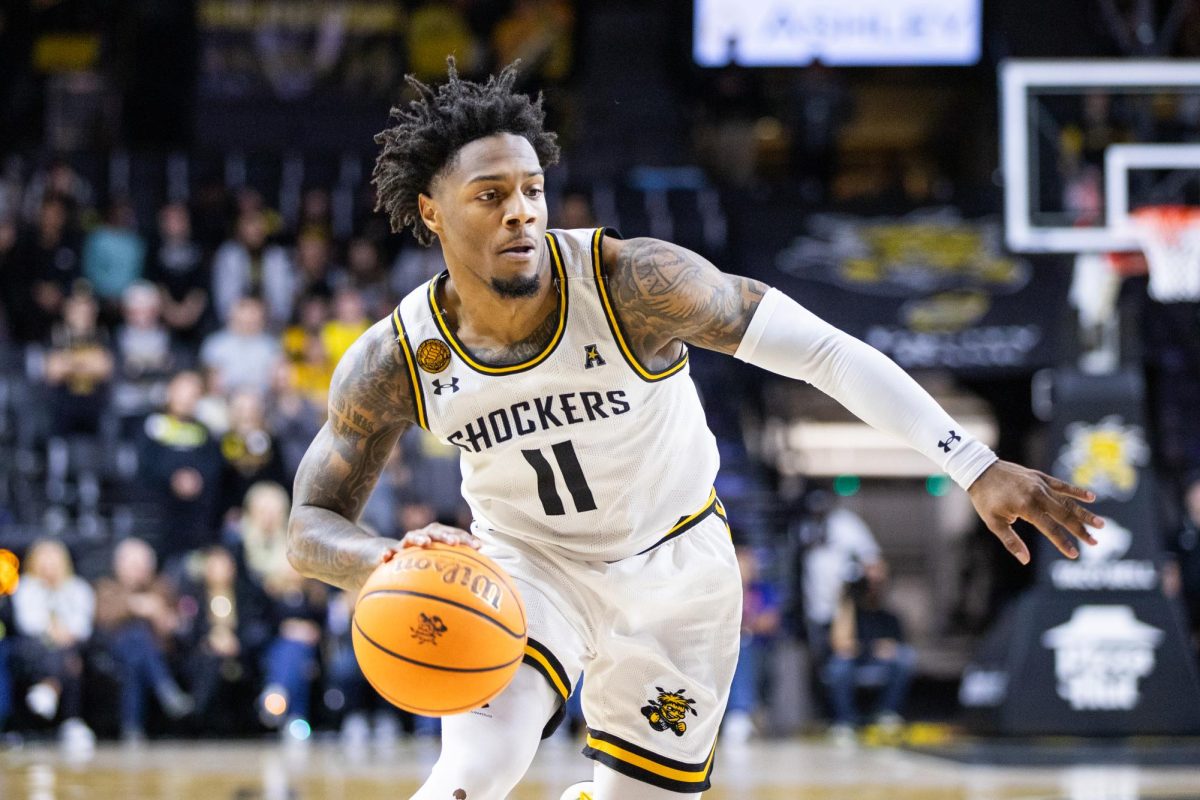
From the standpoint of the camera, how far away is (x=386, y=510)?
11328mm

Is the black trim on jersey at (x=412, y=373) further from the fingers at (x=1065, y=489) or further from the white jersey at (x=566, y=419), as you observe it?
the fingers at (x=1065, y=489)

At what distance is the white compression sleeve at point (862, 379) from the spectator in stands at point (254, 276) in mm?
9901

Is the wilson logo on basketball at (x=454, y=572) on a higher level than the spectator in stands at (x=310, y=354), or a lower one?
lower

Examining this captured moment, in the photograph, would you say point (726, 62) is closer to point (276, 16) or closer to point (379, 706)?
point (276, 16)

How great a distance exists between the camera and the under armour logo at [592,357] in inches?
164

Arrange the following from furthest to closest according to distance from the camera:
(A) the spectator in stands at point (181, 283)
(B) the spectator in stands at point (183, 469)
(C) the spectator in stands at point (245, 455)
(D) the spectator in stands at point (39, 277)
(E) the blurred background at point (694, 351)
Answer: (A) the spectator in stands at point (181, 283) < (D) the spectator in stands at point (39, 277) < (B) the spectator in stands at point (183, 469) < (C) the spectator in stands at point (245, 455) < (E) the blurred background at point (694, 351)

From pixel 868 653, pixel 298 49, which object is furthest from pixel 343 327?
pixel 298 49

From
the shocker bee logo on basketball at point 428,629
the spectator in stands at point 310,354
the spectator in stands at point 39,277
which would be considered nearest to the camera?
the shocker bee logo on basketball at point 428,629

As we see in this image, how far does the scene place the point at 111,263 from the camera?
13.5 m

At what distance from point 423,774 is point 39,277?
274 inches

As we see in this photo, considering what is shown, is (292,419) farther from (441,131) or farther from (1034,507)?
(1034,507)

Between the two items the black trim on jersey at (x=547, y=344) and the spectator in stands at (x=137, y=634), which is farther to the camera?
the spectator in stands at (x=137, y=634)

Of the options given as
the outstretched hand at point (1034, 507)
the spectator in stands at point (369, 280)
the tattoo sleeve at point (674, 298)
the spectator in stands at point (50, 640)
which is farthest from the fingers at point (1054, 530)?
the spectator in stands at point (369, 280)

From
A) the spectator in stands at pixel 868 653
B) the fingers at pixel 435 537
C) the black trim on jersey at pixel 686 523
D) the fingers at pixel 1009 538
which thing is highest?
the fingers at pixel 435 537
